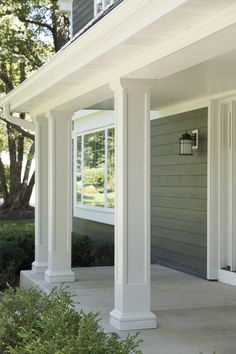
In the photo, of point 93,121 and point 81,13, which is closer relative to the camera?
point 93,121

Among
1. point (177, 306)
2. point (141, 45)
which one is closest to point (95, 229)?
point (177, 306)

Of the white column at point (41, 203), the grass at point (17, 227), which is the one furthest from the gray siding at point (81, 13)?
the grass at point (17, 227)

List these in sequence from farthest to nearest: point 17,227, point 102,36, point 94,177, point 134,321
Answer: point 17,227, point 94,177, point 134,321, point 102,36

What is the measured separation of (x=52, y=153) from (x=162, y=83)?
2.00 meters

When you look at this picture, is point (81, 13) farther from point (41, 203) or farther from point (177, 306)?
point (177, 306)

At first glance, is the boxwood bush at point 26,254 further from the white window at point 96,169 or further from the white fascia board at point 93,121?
the white fascia board at point 93,121

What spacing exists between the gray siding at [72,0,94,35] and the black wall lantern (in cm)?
475

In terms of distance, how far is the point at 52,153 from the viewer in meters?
7.88

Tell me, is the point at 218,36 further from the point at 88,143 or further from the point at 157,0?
the point at 88,143

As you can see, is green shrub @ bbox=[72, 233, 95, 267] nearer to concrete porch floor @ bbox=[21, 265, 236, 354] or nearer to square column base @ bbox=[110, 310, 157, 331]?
concrete porch floor @ bbox=[21, 265, 236, 354]

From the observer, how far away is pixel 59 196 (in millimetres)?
7953

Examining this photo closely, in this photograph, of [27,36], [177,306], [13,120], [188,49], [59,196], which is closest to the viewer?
[188,49]

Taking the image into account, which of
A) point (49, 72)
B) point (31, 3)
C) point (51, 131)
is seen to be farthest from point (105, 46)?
point (31, 3)

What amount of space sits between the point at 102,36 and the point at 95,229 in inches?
338
